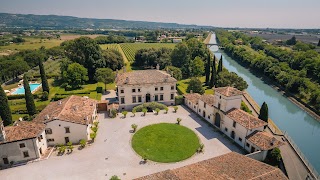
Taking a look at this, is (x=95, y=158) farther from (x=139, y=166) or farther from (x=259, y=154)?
(x=259, y=154)

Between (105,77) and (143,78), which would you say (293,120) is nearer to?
(143,78)

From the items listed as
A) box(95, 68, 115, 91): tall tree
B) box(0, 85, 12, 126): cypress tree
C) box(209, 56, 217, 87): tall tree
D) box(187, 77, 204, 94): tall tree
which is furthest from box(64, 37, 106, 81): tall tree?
box(209, 56, 217, 87): tall tree

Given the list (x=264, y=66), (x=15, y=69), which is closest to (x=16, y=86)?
(x=15, y=69)

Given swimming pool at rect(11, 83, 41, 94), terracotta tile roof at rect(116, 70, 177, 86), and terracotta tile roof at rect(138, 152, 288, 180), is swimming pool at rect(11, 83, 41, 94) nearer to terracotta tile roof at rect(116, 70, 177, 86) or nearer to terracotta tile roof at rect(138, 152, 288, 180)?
terracotta tile roof at rect(116, 70, 177, 86)

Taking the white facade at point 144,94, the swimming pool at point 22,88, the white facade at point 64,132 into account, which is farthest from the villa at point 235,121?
the swimming pool at point 22,88

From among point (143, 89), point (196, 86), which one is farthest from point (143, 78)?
point (196, 86)
